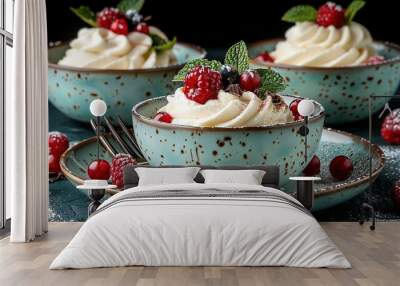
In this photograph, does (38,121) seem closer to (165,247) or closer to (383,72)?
(165,247)

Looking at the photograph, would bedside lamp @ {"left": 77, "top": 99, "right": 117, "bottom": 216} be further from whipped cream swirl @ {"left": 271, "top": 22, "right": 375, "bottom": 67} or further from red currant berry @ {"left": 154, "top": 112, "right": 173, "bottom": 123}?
whipped cream swirl @ {"left": 271, "top": 22, "right": 375, "bottom": 67}

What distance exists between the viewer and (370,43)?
13.5ft

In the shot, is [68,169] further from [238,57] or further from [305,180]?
[305,180]

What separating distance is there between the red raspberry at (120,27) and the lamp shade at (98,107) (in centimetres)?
57

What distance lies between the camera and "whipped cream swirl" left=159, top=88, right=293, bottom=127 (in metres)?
3.23

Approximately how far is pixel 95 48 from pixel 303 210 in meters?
1.31

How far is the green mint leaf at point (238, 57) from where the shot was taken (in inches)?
133

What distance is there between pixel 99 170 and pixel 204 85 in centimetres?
48

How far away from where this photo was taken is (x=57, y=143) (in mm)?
3746

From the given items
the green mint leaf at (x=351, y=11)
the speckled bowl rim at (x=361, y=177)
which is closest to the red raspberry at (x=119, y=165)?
the speckled bowl rim at (x=361, y=177)

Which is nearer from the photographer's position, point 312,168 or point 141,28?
point 312,168

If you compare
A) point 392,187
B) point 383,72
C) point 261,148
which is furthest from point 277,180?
point 383,72

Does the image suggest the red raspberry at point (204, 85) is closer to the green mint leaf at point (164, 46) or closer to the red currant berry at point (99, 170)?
the red currant berry at point (99, 170)

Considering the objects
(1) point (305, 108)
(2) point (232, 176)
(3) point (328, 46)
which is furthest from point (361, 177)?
(3) point (328, 46)
